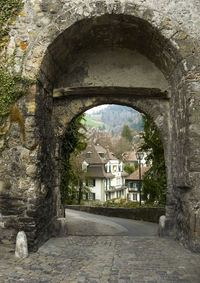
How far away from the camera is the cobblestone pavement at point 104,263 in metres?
3.96

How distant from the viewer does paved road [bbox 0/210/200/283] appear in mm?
3953

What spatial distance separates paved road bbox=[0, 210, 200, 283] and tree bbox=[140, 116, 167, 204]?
557 cm

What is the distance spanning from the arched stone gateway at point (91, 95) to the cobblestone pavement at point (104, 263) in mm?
396

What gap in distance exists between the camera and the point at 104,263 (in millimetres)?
4582

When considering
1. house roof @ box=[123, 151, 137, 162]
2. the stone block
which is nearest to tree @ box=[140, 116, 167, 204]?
the stone block

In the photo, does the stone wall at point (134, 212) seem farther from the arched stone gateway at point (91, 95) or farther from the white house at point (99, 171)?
the white house at point (99, 171)

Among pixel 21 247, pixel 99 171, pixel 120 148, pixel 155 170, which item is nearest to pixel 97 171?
pixel 99 171

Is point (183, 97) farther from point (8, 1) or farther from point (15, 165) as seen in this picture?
point (8, 1)

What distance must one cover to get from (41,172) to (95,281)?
2.39 m

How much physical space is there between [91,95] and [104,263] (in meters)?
3.88

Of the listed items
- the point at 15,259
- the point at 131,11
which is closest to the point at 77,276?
the point at 15,259

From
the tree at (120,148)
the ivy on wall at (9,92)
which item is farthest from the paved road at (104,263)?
the tree at (120,148)

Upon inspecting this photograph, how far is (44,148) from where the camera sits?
19.0 feet

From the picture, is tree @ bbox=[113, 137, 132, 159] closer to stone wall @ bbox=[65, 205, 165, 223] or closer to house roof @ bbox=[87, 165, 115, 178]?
house roof @ bbox=[87, 165, 115, 178]
